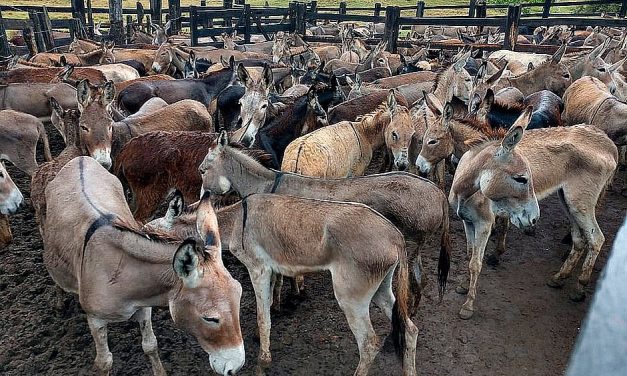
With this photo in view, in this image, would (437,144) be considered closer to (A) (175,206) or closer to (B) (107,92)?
(A) (175,206)

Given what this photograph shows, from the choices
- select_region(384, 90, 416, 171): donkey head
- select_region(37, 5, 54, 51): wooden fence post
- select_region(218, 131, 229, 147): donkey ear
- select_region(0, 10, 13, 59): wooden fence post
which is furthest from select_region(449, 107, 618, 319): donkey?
select_region(37, 5, 54, 51): wooden fence post

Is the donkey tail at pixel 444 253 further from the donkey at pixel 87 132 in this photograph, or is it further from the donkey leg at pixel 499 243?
the donkey at pixel 87 132

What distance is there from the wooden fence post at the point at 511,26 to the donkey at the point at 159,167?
1007cm

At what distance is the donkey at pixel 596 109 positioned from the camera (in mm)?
6523

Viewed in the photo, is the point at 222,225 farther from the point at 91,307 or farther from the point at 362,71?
the point at 362,71

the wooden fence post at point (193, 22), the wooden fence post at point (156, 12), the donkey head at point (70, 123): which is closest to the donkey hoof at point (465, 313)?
the donkey head at point (70, 123)

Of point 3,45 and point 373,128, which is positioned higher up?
point 3,45

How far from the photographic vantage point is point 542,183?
4.81 m

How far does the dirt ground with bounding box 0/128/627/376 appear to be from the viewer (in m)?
3.97

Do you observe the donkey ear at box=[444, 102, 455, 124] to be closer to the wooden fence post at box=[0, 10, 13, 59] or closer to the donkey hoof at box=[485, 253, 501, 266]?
the donkey hoof at box=[485, 253, 501, 266]

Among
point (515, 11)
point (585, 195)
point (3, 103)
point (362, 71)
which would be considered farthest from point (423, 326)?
point (515, 11)

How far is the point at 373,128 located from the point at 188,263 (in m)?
4.37

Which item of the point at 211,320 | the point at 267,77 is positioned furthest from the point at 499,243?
the point at 267,77

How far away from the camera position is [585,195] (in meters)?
4.75
